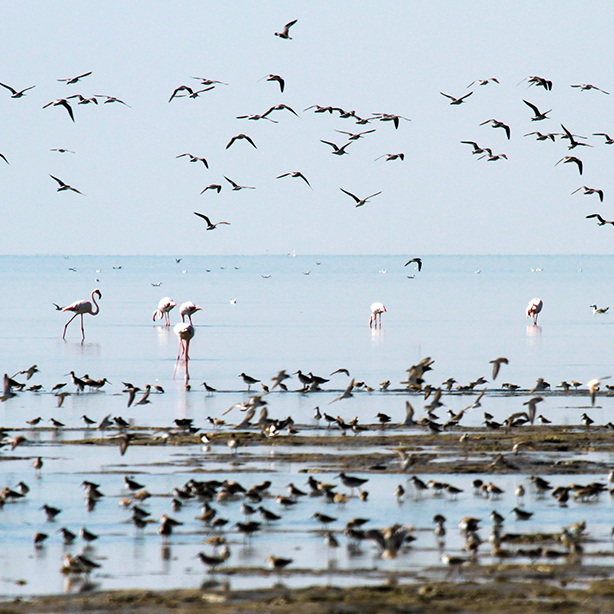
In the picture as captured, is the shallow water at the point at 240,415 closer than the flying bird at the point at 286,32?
Yes

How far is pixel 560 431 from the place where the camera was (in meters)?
22.5

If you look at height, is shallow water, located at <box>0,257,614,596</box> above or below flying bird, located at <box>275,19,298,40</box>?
below

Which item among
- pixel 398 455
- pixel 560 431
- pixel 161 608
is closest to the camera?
pixel 161 608

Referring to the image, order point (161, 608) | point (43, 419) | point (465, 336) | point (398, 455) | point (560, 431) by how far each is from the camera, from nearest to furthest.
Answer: point (161, 608) < point (398, 455) < point (560, 431) < point (43, 419) < point (465, 336)

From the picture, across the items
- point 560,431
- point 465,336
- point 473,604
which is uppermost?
point 465,336

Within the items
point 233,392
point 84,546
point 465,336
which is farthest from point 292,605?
point 465,336

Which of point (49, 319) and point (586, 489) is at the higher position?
point (49, 319)

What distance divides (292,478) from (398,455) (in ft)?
8.28

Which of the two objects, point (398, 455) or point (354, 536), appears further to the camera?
point (398, 455)

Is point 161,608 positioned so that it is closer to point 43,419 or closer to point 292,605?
point 292,605

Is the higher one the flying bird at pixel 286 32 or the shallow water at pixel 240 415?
the flying bird at pixel 286 32

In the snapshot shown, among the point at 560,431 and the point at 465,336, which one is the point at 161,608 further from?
the point at 465,336

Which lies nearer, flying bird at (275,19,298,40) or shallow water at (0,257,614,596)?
shallow water at (0,257,614,596)

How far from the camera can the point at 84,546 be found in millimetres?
13867
